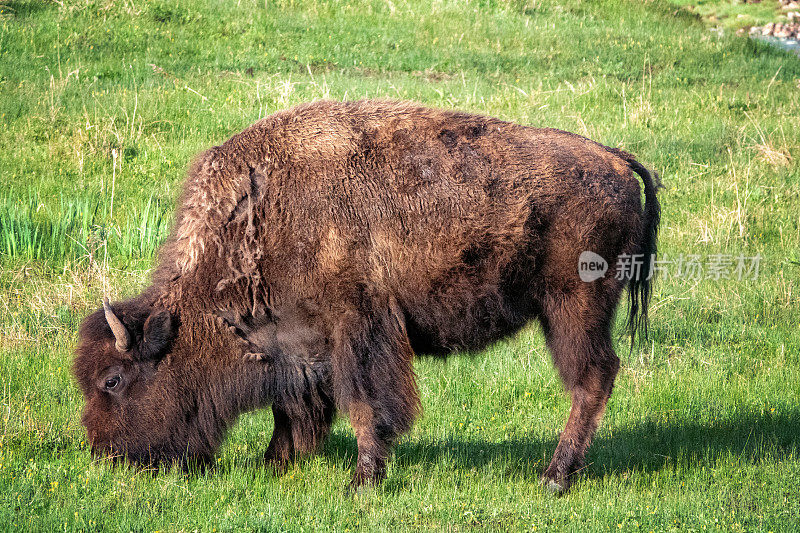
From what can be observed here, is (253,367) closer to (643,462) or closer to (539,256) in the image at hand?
(539,256)

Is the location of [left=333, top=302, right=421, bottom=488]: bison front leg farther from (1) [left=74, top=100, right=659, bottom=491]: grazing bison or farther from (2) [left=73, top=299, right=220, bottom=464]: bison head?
(2) [left=73, top=299, right=220, bottom=464]: bison head

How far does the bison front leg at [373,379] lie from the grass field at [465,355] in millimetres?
276

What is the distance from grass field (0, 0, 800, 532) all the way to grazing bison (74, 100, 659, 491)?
1.49 feet

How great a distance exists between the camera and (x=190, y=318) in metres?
5.11

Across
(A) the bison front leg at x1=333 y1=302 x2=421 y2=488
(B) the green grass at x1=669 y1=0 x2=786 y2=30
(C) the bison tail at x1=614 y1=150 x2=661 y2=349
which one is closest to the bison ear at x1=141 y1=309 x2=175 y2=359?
(A) the bison front leg at x1=333 y1=302 x2=421 y2=488

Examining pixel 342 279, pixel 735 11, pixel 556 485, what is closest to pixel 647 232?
pixel 556 485

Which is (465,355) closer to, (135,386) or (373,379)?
(373,379)

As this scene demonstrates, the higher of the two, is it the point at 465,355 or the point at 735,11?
the point at 735,11

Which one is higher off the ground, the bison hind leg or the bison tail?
the bison tail

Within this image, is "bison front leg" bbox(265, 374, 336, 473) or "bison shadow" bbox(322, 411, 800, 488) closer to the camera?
"bison front leg" bbox(265, 374, 336, 473)

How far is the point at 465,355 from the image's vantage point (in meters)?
7.11

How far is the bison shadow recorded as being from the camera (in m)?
5.78

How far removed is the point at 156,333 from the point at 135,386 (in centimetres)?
35

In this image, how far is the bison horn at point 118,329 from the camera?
4.86 meters
